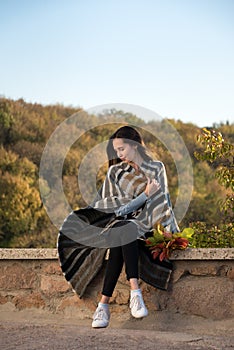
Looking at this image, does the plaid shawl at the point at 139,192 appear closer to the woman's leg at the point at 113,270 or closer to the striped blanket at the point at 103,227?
the striped blanket at the point at 103,227

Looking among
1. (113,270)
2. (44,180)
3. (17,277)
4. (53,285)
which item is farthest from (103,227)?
(44,180)

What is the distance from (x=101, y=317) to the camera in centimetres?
366

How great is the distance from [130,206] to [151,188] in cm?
17

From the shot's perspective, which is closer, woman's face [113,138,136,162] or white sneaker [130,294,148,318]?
white sneaker [130,294,148,318]

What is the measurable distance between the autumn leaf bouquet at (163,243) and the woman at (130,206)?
85mm

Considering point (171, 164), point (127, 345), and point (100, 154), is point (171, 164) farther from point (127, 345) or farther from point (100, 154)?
point (127, 345)

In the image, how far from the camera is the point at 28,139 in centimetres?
1177

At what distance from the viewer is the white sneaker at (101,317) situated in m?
3.66

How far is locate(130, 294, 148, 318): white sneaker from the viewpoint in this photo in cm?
358

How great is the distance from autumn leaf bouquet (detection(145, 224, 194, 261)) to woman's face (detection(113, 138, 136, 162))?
55cm

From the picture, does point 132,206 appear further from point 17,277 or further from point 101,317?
point 17,277

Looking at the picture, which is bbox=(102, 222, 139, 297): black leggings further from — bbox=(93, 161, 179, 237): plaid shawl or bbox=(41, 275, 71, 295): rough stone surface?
bbox=(41, 275, 71, 295): rough stone surface

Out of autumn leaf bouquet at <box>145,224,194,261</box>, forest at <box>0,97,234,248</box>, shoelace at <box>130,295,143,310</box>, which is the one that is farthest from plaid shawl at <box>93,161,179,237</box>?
forest at <box>0,97,234,248</box>

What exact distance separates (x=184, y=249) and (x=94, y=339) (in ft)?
2.45
